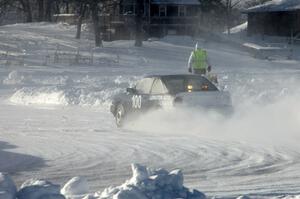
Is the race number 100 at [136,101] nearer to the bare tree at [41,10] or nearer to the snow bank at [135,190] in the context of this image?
the snow bank at [135,190]

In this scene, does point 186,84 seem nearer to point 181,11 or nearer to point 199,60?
point 199,60

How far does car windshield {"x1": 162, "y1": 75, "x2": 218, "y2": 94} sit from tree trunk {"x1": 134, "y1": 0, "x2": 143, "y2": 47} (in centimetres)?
4369

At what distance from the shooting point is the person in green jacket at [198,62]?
2480 centimetres

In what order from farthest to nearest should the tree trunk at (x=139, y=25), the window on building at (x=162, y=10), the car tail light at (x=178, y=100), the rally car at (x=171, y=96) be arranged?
the window on building at (x=162, y=10)
the tree trunk at (x=139, y=25)
the rally car at (x=171, y=96)
the car tail light at (x=178, y=100)

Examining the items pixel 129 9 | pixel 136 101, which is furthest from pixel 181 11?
pixel 136 101

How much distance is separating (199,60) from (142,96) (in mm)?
6620

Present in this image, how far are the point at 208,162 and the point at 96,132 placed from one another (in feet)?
17.2

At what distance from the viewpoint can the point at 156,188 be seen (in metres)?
8.57

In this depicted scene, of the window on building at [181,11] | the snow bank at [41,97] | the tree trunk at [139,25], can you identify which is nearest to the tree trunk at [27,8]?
the tree trunk at [139,25]

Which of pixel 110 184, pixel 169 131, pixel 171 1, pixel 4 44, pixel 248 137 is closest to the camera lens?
pixel 110 184

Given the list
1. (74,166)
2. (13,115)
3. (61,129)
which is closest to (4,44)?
(13,115)

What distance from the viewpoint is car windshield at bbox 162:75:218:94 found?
58.2 ft

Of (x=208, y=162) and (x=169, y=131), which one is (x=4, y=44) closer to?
(x=169, y=131)

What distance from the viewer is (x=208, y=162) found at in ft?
43.3
